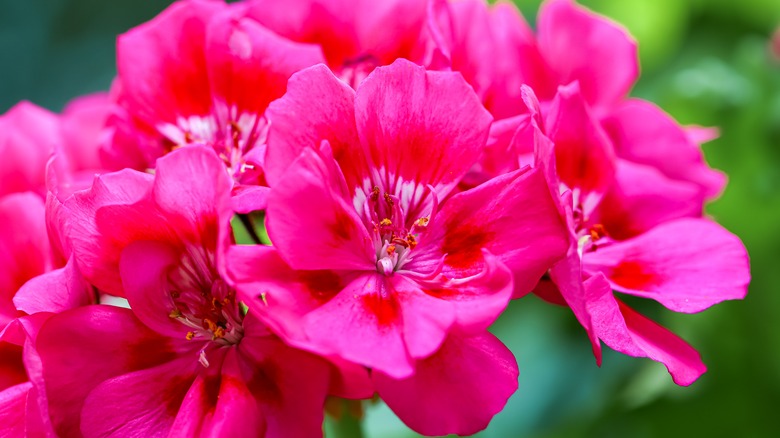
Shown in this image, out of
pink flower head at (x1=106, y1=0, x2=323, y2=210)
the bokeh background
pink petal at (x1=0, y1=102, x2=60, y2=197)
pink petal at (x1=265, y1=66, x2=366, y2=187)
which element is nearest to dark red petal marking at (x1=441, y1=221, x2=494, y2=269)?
pink petal at (x1=265, y1=66, x2=366, y2=187)

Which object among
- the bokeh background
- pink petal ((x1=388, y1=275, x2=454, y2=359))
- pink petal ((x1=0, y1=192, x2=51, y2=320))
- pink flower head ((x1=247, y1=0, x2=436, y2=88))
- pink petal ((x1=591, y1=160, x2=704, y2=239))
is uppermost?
pink flower head ((x1=247, y1=0, x2=436, y2=88))

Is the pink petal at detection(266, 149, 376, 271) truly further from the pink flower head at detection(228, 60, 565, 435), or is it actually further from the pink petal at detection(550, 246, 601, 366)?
the pink petal at detection(550, 246, 601, 366)

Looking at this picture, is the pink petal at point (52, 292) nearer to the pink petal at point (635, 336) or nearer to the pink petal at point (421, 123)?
the pink petal at point (421, 123)

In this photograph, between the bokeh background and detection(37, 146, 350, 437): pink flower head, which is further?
the bokeh background

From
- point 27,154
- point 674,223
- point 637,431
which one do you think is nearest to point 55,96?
point 27,154

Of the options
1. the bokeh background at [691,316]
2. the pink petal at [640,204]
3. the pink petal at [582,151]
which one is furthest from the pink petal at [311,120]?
the bokeh background at [691,316]

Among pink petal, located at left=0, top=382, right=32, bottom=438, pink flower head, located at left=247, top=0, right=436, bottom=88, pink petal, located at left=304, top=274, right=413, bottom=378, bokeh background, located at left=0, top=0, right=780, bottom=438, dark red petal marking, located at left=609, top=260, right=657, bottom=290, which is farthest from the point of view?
bokeh background, located at left=0, top=0, right=780, bottom=438

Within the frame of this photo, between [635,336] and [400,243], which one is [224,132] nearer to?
[400,243]

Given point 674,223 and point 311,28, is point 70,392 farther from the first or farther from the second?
point 674,223
